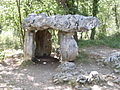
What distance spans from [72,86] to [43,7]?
685 centimetres

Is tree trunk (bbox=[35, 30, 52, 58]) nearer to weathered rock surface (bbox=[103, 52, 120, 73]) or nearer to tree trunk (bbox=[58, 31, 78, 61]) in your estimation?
tree trunk (bbox=[58, 31, 78, 61])

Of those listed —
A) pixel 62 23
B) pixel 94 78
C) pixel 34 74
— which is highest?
pixel 62 23


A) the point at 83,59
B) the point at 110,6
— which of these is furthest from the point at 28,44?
the point at 110,6

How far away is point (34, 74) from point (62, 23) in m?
2.21

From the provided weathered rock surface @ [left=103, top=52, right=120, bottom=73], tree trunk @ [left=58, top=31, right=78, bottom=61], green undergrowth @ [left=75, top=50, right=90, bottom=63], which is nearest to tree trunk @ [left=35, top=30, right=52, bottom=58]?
tree trunk @ [left=58, top=31, right=78, bottom=61]

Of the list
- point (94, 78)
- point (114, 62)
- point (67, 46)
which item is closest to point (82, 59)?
point (67, 46)

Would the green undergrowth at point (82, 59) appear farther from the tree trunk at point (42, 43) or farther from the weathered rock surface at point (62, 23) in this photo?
the tree trunk at point (42, 43)

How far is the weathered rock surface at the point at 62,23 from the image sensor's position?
314 inches

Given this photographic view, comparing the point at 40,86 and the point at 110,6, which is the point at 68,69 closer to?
the point at 40,86

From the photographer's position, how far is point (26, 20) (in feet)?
26.7

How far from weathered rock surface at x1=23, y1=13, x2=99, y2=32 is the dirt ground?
1.55 meters

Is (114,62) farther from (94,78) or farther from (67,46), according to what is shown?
(94,78)

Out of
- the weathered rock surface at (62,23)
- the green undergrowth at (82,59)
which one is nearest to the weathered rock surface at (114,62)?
the green undergrowth at (82,59)

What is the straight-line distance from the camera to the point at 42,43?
9.94 meters
